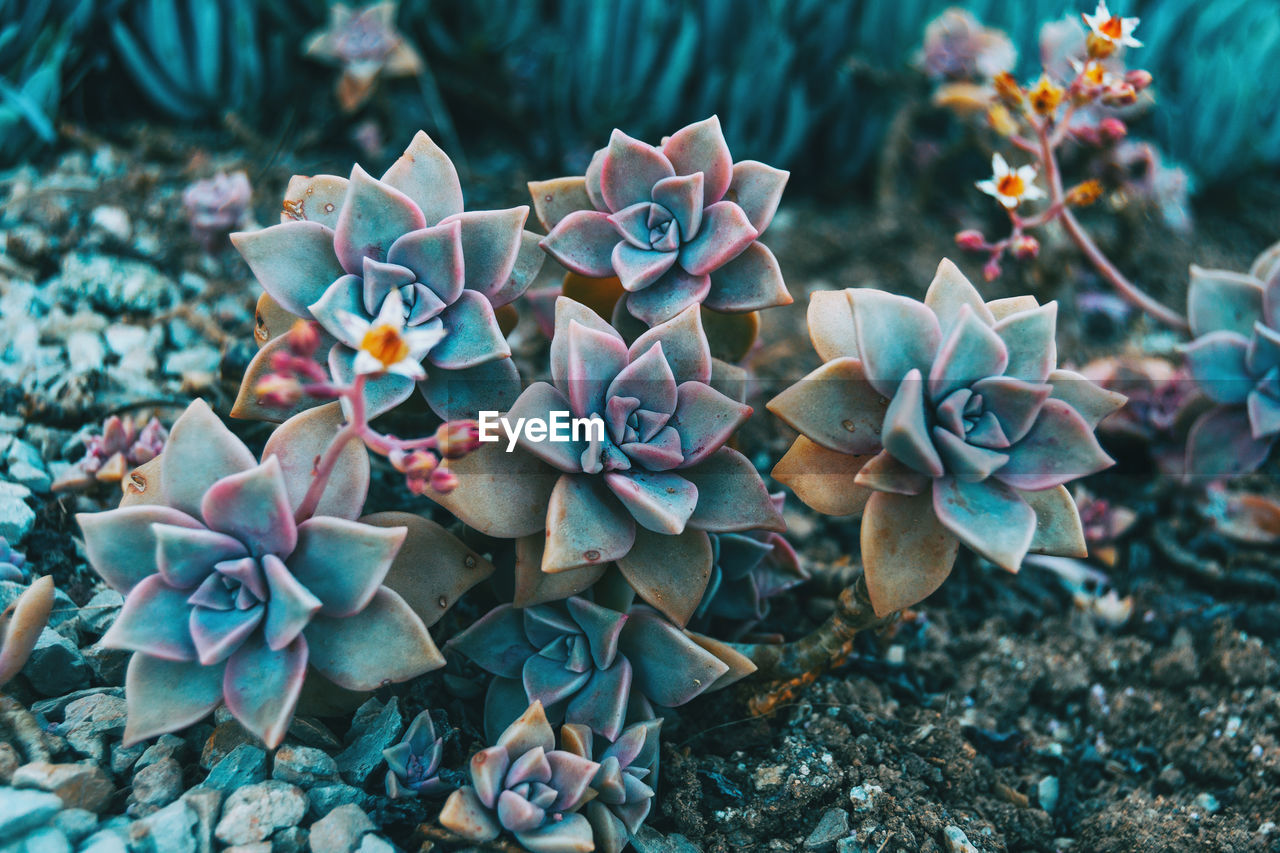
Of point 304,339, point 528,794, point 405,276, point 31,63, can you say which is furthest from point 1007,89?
point 31,63

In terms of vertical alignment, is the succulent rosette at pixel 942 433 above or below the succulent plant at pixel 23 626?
above

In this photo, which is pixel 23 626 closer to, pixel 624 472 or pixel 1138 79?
pixel 624 472

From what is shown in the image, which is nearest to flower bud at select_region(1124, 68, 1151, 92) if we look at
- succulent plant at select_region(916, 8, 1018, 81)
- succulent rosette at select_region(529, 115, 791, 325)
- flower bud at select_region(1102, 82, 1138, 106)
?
flower bud at select_region(1102, 82, 1138, 106)

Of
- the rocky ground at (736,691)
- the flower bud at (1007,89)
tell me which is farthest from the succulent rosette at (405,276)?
the flower bud at (1007,89)

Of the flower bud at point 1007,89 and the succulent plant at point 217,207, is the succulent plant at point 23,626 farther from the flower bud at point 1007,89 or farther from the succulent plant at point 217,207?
the flower bud at point 1007,89

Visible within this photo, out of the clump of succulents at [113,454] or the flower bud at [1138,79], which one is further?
the flower bud at [1138,79]

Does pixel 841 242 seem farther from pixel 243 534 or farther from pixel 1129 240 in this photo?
pixel 243 534
